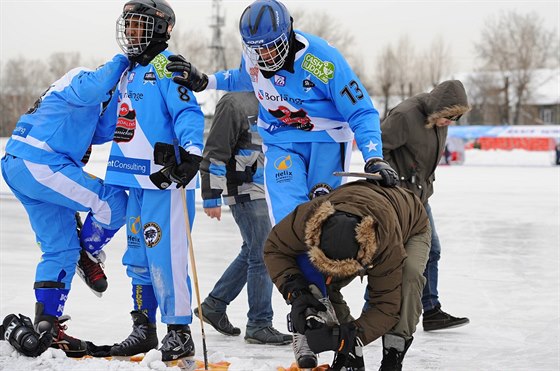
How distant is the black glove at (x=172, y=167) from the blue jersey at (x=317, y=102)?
454 millimetres

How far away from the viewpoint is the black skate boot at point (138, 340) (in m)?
4.28

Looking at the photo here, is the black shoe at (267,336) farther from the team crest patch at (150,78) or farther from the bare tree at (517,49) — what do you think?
the bare tree at (517,49)

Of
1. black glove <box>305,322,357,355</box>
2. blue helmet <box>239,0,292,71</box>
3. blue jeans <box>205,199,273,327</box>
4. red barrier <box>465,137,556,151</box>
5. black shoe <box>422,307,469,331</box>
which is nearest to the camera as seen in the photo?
black glove <box>305,322,357,355</box>

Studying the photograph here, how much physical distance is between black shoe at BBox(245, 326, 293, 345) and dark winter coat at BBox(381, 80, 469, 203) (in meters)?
1.20

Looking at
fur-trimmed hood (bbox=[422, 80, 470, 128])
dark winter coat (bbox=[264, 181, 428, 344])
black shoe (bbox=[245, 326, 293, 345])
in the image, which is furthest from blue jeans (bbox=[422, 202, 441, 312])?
dark winter coat (bbox=[264, 181, 428, 344])

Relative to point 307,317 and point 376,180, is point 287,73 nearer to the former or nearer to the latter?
point 376,180

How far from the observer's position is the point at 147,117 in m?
4.20

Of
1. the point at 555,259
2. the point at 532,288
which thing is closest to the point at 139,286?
the point at 532,288

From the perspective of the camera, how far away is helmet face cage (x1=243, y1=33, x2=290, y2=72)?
12.8 ft

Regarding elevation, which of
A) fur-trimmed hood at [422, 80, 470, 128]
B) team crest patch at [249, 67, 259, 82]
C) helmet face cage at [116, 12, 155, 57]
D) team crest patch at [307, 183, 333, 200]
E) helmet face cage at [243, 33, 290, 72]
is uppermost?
helmet face cage at [116, 12, 155, 57]

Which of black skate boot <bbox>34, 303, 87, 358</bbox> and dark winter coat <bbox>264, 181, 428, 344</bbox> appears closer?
dark winter coat <bbox>264, 181, 428, 344</bbox>

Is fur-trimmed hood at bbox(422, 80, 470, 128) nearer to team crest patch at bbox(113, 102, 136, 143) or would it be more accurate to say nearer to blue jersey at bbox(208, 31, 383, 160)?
blue jersey at bbox(208, 31, 383, 160)

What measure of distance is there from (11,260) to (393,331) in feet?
16.0

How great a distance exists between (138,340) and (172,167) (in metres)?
0.99
